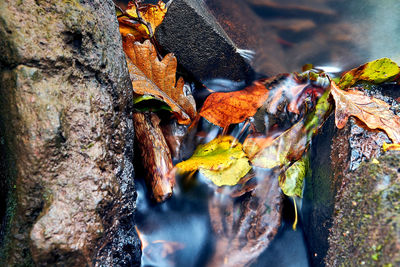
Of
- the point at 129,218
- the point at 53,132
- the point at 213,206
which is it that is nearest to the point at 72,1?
the point at 53,132

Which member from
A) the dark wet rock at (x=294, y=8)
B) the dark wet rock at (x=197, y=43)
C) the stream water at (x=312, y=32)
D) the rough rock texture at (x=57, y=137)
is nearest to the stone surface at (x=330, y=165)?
the stream water at (x=312, y=32)

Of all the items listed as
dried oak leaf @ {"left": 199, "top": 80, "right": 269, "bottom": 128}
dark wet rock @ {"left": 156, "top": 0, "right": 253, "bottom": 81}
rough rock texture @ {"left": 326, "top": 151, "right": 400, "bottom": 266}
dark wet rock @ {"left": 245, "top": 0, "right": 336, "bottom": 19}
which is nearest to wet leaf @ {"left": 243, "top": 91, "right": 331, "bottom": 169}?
dried oak leaf @ {"left": 199, "top": 80, "right": 269, "bottom": 128}

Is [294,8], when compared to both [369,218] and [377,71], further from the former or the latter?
[369,218]

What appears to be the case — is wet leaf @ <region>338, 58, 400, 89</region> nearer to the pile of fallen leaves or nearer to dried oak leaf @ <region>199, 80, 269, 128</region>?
the pile of fallen leaves

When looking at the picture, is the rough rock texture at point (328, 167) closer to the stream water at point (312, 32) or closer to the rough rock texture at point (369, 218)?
the rough rock texture at point (369, 218)

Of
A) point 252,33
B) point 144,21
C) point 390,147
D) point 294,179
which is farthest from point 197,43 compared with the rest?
point 390,147
